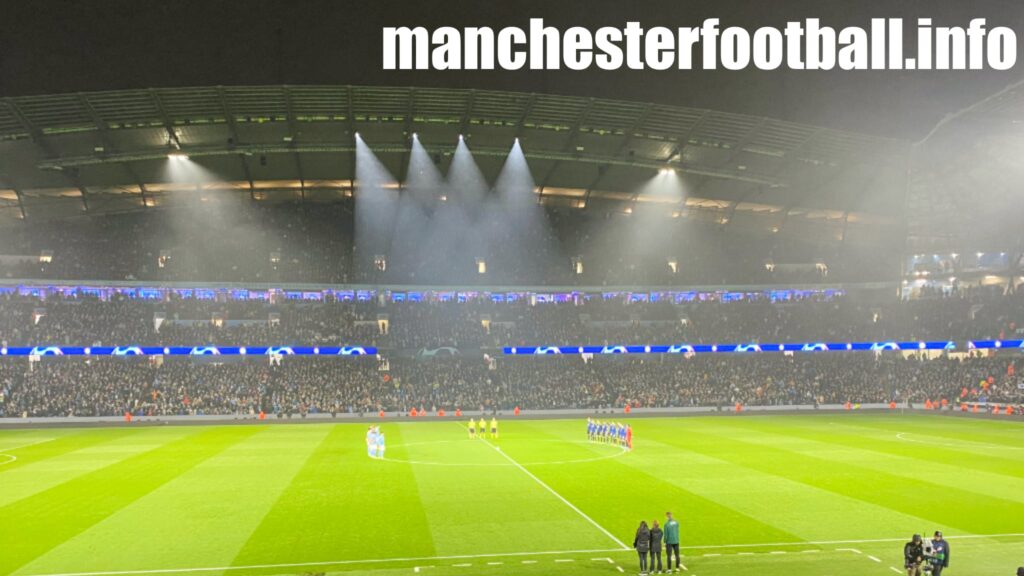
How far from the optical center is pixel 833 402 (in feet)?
211

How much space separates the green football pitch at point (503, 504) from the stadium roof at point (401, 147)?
20.7 m

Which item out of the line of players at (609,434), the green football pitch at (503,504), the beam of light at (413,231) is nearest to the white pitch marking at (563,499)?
the green football pitch at (503,504)

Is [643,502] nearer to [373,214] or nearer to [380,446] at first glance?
[380,446]

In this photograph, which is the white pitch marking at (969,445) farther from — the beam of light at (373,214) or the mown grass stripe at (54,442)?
the beam of light at (373,214)

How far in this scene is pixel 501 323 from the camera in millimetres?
72062

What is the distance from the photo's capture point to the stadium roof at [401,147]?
163ft

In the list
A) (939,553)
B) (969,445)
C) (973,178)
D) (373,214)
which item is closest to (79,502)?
(939,553)

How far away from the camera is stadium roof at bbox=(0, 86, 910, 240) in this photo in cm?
4959

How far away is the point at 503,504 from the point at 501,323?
157 ft

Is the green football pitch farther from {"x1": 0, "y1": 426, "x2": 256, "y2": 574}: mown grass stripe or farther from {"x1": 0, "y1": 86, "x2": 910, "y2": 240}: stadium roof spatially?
{"x1": 0, "y1": 86, "x2": 910, "y2": 240}: stadium roof

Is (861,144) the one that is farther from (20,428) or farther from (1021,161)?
(20,428)

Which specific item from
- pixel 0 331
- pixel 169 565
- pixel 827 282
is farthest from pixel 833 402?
pixel 0 331

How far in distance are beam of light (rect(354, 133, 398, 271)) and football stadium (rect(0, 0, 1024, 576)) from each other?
1.08ft

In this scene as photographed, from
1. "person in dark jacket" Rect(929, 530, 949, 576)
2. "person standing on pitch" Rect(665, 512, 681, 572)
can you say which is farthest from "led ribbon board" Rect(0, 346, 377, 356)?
"person in dark jacket" Rect(929, 530, 949, 576)
